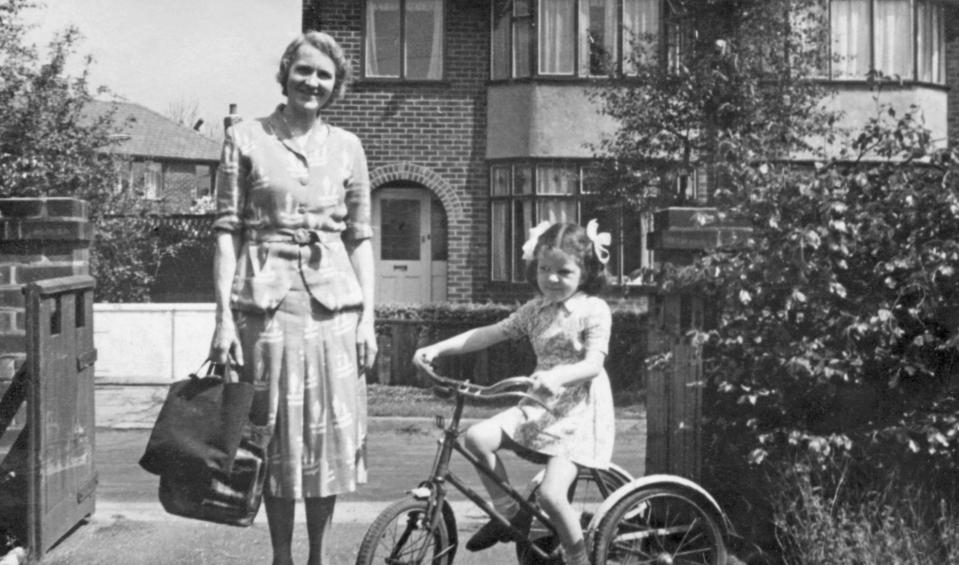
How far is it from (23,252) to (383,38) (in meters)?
16.1

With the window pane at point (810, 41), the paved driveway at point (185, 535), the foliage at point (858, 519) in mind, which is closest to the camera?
the foliage at point (858, 519)

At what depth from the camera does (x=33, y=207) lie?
20.8ft

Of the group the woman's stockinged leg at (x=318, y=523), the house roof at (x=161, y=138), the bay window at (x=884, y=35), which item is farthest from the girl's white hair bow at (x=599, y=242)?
the house roof at (x=161, y=138)

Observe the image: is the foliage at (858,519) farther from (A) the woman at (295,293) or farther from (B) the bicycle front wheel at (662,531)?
(A) the woman at (295,293)

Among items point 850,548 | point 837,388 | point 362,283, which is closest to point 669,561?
point 850,548

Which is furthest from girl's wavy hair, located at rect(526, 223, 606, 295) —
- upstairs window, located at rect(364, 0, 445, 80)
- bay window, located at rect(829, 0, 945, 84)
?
bay window, located at rect(829, 0, 945, 84)

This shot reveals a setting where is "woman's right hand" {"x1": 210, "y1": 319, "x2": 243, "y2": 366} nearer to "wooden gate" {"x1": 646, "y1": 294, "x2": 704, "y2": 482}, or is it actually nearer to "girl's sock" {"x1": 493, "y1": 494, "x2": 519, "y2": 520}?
"girl's sock" {"x1": 493, "y1": 494, "x2": 519, "y2": 520}

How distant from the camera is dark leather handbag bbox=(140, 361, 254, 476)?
4688mm

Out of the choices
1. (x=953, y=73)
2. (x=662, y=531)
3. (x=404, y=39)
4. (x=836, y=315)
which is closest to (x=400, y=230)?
(x=404, y=39)

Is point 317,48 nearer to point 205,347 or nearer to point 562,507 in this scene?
point 562,507

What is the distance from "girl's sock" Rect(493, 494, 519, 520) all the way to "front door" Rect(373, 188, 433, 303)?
693 inches

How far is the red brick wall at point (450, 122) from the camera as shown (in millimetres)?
21750

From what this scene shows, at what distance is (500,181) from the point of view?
21.7 metres

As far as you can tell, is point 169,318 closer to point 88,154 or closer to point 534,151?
point 88,154
